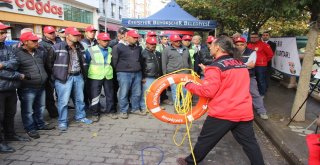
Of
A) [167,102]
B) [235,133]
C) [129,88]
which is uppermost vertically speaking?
[129,88]

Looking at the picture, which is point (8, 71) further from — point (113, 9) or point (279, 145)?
point (113, 9)

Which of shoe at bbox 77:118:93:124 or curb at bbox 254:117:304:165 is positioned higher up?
shoe at bbox 77:118:93:124

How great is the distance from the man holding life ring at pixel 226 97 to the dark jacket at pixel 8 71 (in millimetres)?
2682

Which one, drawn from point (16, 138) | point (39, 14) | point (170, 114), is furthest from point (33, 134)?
point (39, 14)

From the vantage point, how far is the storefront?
17.0 meters

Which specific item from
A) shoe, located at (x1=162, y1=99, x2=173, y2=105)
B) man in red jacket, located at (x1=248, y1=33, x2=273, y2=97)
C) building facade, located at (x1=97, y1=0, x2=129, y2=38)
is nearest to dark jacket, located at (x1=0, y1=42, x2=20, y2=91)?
shoe, located at (x1=162, y1=99, x2=173, y2=105)

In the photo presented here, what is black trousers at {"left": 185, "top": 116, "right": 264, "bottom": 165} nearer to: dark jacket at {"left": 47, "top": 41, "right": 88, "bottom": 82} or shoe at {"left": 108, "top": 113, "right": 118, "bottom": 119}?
dark jacket at {"left": 47, "top": 41, "right": 88, "bottom": 82}

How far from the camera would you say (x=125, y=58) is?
6.07 m

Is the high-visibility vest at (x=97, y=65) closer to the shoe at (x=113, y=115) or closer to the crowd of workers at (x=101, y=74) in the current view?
the crowd of workers at (x=101, y=74)

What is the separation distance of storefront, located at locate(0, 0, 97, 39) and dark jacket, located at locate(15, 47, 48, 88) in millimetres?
13567

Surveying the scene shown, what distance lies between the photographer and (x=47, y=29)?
5.90m

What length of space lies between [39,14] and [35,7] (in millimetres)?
690

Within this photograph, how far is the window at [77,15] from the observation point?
25.1m

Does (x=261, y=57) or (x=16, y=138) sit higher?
(x=261, y=57)
